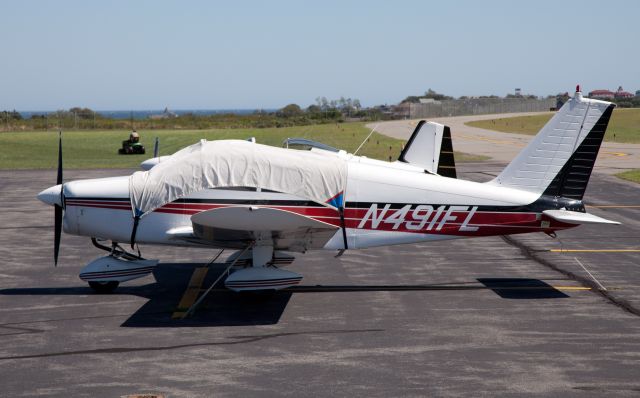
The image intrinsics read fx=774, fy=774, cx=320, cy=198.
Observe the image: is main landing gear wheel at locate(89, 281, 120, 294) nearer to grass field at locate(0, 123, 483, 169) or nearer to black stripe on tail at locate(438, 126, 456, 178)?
black stripe on tail at locate(438, 126, 456, 178)

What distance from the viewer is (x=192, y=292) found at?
43.5 ft

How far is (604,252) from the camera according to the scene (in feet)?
53.8

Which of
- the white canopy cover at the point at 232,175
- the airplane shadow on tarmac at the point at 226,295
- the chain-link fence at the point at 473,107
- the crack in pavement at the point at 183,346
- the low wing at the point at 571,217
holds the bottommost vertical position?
the crack in pavement at the point at 183,346

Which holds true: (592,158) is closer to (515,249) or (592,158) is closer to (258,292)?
(515,249)

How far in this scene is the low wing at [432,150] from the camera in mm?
16609

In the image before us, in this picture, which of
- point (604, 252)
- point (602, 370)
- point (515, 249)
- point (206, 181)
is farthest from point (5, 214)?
point (602, 370)

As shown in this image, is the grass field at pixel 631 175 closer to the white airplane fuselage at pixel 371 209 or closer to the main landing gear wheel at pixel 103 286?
the white airplane fuselage at pixel 371 209

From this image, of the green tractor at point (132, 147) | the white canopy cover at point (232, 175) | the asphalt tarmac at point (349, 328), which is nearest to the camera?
the asphalt tarmac at point (349, 328)

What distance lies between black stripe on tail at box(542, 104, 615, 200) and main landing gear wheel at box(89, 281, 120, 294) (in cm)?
746

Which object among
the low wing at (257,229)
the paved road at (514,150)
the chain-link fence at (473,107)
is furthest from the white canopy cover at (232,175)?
the chain-link fence at (473,107)

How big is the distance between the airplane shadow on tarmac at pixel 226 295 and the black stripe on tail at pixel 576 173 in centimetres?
168

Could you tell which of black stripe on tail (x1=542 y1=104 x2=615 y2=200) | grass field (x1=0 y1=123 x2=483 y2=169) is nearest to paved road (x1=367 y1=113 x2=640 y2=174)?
grass field (x1=0 y1=123 x2=483 y2=169)

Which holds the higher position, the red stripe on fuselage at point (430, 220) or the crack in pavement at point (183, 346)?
the red stripe on fuselage at point (430, 220)

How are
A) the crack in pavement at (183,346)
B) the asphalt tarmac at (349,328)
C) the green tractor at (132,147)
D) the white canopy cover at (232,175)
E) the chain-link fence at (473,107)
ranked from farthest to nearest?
the chain-link fence at (473,107) → the green tractor at (132,147) → the white canopy cover at (232,175) → the crack in pavement at (183,346) → the asphalt tarmac at (349,328)
